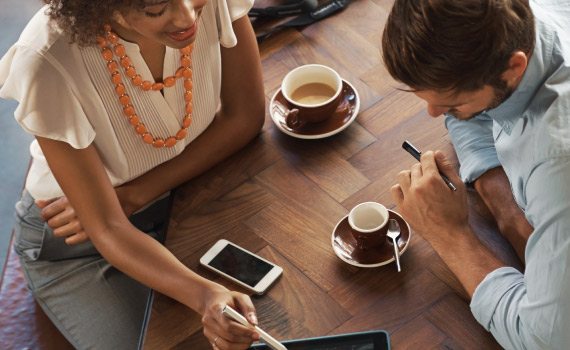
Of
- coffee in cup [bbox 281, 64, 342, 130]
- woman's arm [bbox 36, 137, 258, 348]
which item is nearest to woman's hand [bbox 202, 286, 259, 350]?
woman's arm [bbox 36, 137, 258, 348]

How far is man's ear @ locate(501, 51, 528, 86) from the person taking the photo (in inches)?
46.4

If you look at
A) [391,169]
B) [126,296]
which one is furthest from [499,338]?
[126,296]

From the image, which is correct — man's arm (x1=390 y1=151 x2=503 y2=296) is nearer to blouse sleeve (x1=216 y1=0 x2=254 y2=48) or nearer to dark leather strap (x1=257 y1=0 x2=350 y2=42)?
blouse sleeve (x1=216 y1=0 x2=254 y2=48)

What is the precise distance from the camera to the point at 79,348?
1657 mm

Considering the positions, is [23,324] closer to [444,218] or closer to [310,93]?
[310,93]

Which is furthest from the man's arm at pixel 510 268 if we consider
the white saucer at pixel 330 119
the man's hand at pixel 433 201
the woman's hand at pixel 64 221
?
the woman's hand at pixel 64 221

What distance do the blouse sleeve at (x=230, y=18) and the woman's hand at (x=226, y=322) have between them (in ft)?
1.88

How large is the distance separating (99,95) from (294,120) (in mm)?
422

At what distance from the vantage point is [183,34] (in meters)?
1.44

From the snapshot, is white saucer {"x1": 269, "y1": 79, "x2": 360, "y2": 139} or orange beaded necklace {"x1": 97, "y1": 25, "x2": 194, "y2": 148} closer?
orange beaded necklace {"x1": 97, "y1": 25, "x2": 194, "y2": 148}

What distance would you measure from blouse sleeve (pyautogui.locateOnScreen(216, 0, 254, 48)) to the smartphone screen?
18.5 inches

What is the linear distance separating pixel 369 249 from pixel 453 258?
167 millimetres

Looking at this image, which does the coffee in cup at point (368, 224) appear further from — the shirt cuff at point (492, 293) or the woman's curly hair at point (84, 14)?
the woman's curly hair at point (84, 14)

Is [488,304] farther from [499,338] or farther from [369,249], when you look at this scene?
[369,249]
